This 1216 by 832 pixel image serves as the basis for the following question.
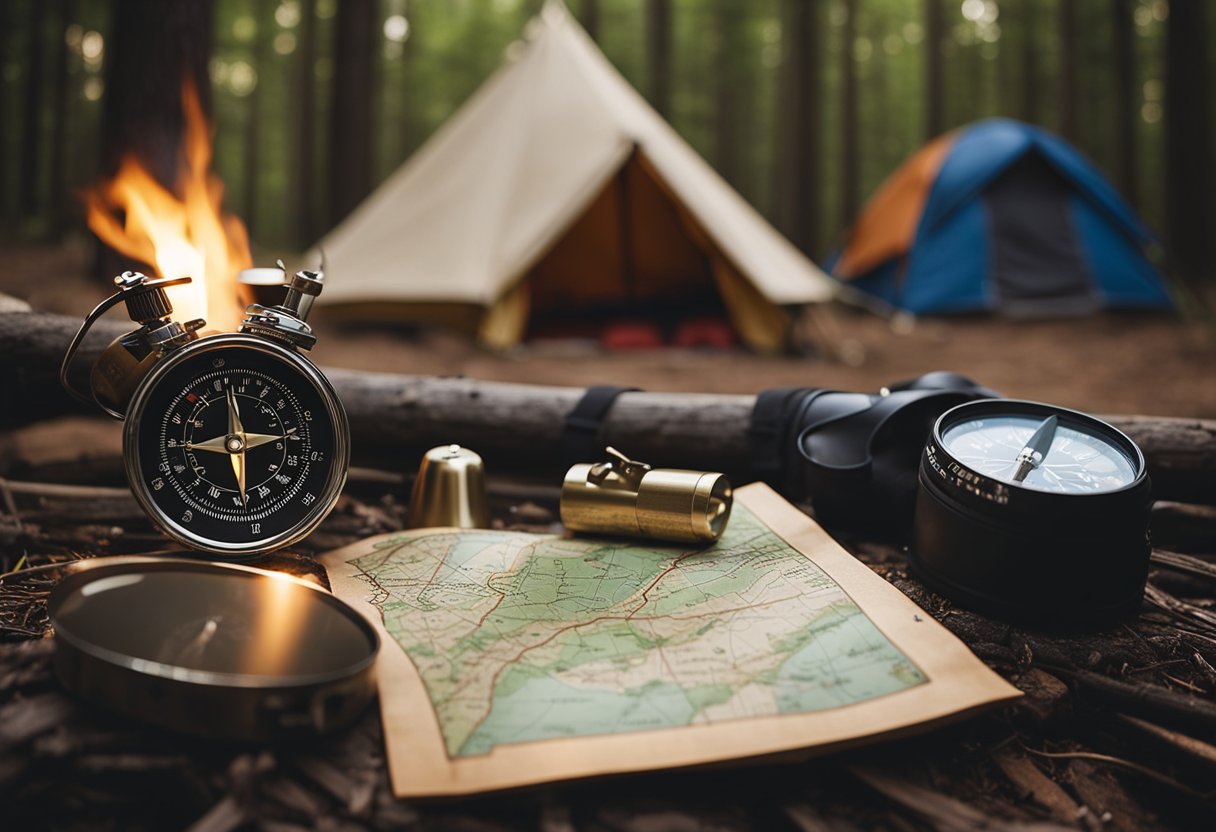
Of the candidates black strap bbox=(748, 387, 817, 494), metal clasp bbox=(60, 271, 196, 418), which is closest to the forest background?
metal clasp bbox=(60, 271, 196, 418)

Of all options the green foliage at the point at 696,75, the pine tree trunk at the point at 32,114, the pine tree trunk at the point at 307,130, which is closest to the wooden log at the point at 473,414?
the green foliage at the point at 696,75

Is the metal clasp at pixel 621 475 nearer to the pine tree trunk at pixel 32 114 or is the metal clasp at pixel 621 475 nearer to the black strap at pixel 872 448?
the black strap at pixel 872 448

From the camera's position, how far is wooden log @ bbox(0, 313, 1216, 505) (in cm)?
227

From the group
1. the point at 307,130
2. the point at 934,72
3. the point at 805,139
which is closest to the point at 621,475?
the point at 805,139

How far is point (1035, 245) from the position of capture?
900 centimetres

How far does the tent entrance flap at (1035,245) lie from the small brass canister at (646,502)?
8229mm

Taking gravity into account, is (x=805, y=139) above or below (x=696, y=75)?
below

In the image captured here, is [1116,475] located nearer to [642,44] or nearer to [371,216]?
[371,216]

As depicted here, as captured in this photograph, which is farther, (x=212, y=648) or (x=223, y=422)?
(x=223, y=422)

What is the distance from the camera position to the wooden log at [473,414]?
2.27 meters

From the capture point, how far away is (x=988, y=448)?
5.19ft

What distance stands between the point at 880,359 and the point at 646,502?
227 inches

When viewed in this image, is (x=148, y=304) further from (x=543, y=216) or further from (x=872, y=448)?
(x=543, y=216)

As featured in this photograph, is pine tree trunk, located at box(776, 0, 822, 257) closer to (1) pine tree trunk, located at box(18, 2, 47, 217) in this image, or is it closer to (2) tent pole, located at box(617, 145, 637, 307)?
(2) tent pole, located at box(617, 145, 637, 307)
